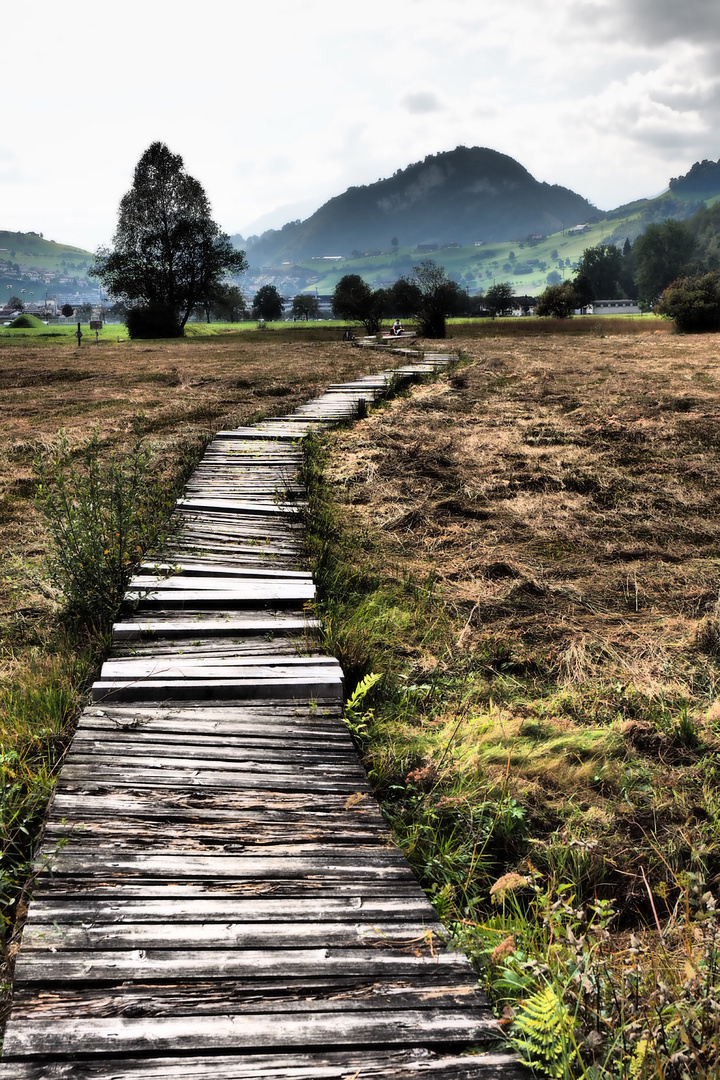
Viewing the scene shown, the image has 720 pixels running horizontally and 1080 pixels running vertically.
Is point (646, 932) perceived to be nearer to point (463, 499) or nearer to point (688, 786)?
point (688, 786)

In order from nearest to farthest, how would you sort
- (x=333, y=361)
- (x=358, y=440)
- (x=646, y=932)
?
(x=646, y=932)
(x=358, y=440)
(x=333, y=361)

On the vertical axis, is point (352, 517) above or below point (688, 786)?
above

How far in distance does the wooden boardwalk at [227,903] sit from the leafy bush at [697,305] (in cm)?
3901

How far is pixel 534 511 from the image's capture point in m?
7.35

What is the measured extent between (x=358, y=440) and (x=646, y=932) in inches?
325

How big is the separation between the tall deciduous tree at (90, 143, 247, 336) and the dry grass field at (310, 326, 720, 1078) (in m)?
45.2

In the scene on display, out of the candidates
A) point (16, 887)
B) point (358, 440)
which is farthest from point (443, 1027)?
point (358, 440)

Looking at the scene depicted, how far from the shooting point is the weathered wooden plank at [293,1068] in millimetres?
1585

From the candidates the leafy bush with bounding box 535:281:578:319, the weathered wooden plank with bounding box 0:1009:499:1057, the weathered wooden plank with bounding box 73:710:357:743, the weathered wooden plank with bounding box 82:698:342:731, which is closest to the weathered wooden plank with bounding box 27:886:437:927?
the weathered wooden plank with bounding box 0:1009:499:1057

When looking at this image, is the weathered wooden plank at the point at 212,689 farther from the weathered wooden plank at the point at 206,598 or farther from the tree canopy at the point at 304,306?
the tree canopy at the point at 304,306

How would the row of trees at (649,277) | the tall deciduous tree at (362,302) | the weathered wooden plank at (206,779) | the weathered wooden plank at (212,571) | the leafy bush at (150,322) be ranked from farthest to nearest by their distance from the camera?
1. the leafy bush at (150,322)
2. the tall deciduous tree at (362,302)
3. the row of trees at (649,277)
4. the weathered wooden plank at (212,571)
5. the weathered wooden plank at (206,779)

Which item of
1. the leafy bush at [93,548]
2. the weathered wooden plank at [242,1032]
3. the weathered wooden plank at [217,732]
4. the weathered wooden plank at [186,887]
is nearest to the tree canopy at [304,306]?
the leafy bush at [93,548]

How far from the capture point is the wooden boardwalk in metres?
1.67

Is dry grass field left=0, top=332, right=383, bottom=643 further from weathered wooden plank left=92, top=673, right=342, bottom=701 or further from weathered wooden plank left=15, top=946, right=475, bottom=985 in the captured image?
weathered wooden plank left=15, top=946, right=475, bottom=985
